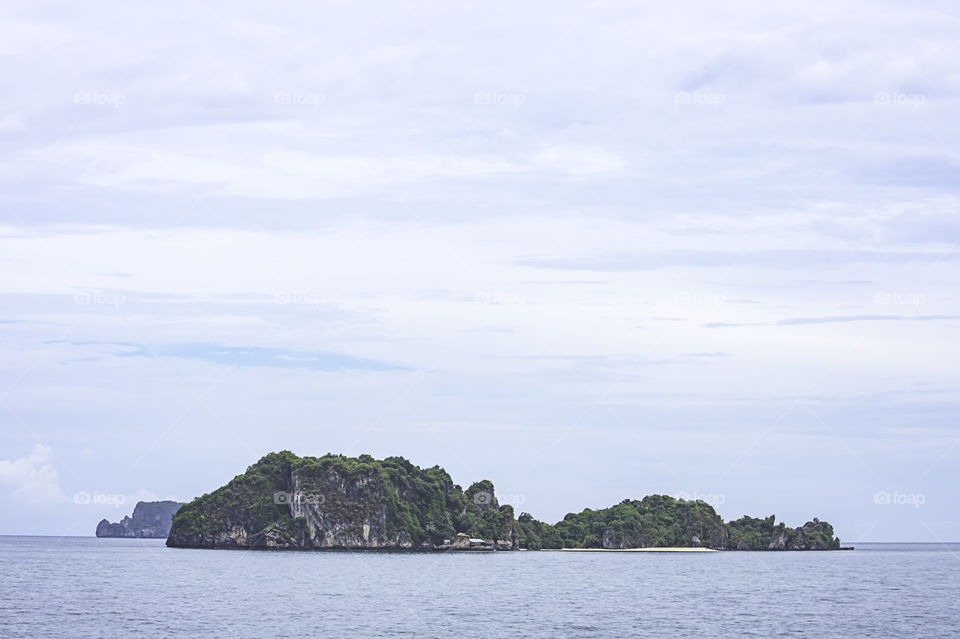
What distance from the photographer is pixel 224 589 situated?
94438 millimetres

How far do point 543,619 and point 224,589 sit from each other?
38.0m

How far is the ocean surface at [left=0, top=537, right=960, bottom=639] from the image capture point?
65.4 meters

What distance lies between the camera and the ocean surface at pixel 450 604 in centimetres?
6544

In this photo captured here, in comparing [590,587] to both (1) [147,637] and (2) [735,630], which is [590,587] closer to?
(2) [735,630]

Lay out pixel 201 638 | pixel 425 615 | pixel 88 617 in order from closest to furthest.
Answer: pixel 201 638, pixel 88 617, pixel 425 615

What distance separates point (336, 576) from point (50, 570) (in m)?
46.5

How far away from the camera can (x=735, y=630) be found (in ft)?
220

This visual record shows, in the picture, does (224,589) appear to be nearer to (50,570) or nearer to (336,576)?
(336,576)

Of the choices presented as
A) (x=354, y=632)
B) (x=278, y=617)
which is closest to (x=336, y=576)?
(x=278, y=617)

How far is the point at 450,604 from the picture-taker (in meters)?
83.5

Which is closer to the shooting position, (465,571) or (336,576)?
(336,576)

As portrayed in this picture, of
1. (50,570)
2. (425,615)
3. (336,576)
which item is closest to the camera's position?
(425,615)

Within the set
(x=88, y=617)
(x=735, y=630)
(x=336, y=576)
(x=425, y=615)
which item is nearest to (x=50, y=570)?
(x=336, y=576)

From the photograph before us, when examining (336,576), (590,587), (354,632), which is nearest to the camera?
(354,632)
